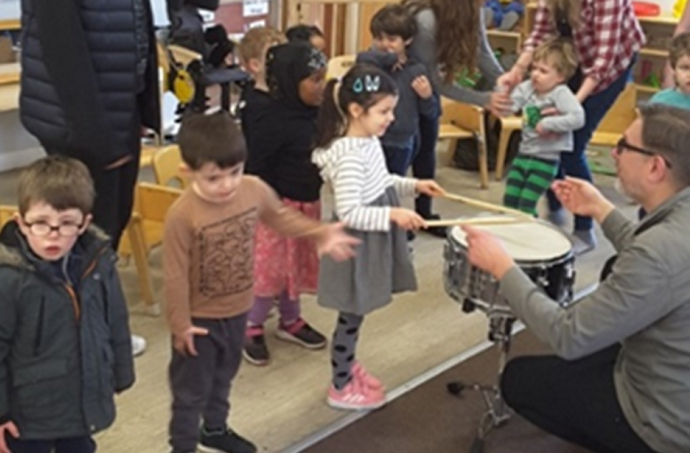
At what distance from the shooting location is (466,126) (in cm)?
509

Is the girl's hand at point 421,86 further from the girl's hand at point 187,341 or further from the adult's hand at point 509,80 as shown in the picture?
the girl's hand at point 187,341

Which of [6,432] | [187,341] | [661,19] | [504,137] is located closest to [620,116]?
[504,137]

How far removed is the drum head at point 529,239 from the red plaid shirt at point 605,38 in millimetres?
1323

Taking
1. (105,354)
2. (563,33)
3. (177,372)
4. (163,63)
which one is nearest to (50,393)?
(105,354)

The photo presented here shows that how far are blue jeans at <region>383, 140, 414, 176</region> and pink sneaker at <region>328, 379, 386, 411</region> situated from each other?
3.52 feet

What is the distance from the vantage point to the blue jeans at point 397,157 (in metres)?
3.50

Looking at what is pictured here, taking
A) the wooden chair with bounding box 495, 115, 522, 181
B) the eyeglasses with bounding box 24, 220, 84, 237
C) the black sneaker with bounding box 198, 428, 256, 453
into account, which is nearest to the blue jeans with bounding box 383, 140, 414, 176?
the black sneaker with bounding box 198, 428, 256, 453

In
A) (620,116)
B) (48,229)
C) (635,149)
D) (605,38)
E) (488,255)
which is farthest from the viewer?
(620,116)

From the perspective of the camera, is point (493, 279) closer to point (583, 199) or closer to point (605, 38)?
point (583, 199)

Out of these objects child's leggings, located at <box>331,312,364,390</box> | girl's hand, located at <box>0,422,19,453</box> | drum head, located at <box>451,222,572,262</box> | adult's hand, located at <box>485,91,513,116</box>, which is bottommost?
child's leggings, located at <box>331,312,364,390</box>

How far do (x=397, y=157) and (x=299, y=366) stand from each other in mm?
992

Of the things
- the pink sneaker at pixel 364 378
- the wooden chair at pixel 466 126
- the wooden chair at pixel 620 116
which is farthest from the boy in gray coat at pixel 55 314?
the wooden chair at pixel 620 116

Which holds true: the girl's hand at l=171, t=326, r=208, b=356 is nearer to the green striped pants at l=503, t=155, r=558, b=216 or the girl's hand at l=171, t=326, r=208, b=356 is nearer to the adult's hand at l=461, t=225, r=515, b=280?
the adult's hand at l=461, t=225, r=515, b=280

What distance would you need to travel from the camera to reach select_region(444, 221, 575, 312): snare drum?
240cm
